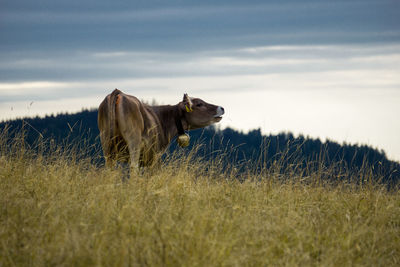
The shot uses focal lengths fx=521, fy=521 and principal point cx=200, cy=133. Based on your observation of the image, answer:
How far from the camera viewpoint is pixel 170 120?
42.1ft

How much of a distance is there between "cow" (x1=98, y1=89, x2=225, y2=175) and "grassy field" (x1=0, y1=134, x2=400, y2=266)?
1.17m

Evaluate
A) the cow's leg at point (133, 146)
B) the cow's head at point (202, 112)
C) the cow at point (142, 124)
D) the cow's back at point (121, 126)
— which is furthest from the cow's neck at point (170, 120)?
the cow's leg at point (133, 146)

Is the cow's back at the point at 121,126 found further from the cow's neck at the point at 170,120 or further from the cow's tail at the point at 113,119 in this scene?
the cow's neck at the point at 170,120

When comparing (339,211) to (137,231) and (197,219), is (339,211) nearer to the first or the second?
(197,219)

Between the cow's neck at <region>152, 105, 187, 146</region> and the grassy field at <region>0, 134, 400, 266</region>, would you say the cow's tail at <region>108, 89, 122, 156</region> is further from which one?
the cow's neck at <region>152, 105, 187, 146</region>

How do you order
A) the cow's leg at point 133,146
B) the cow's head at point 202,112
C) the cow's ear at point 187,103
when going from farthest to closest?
Answer: the cow's head at point 202,112
the cow's ear at point 187,103
the cow's leg at point 133,146

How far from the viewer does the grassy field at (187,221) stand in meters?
5.20

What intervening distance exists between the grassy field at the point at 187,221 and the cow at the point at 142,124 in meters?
1.17

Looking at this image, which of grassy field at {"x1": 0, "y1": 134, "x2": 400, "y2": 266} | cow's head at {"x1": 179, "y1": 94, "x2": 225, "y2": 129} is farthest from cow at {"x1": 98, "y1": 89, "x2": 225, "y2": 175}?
grassy field at {"x1": 0, "y1": 134, "x2": 400, "y2": 266}

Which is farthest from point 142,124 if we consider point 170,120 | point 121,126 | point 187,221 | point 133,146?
point 187,221

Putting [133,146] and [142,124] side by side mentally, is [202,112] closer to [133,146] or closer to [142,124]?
[142,124]

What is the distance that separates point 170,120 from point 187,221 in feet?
23.7

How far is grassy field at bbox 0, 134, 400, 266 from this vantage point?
5.20 m

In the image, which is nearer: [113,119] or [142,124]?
[113,119]
